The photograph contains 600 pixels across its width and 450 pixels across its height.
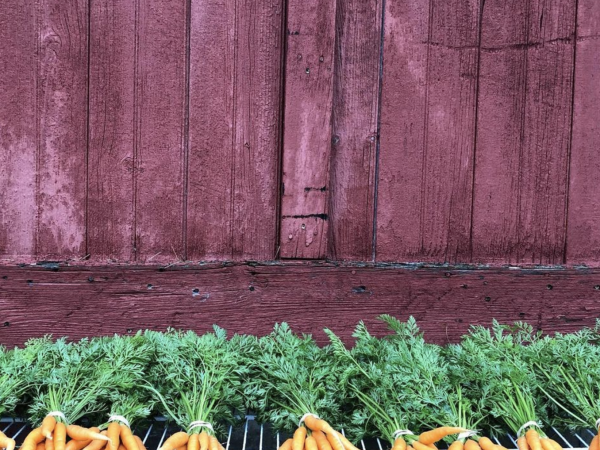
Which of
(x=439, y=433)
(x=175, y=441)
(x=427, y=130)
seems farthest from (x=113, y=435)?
(x=427, y=130)

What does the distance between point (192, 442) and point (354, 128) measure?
155 cm

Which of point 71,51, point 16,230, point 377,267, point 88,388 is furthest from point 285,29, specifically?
point 88,388

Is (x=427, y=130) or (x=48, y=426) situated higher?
(x=427, y=130)

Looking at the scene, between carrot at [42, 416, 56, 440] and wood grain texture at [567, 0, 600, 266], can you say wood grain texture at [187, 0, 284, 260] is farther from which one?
wood grain texture at [567, 0, 600, 266]

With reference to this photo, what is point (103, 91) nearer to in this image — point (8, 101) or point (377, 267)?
point (8, 101)

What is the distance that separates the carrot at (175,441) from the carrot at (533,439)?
1.15 m

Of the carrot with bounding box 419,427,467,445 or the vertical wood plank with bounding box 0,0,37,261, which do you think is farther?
the vertical wood plank with bounding box 0,0,37,261

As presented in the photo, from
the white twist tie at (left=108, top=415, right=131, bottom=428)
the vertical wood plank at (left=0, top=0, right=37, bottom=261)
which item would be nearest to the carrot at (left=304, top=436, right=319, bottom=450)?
the white twist tie at (left=108, top=415, right=131, bottom=428)

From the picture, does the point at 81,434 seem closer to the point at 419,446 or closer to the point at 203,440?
the point at 203,440

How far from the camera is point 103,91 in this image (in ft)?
8.38

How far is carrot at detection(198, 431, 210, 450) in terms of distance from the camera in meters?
1.80

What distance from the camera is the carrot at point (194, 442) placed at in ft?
5.90

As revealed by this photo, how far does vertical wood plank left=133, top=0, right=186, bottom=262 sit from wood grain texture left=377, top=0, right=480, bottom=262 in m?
0.96

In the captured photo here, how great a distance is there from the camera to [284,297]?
8.47 feet
